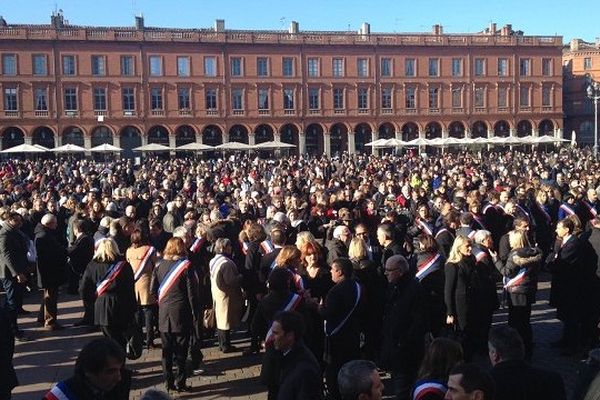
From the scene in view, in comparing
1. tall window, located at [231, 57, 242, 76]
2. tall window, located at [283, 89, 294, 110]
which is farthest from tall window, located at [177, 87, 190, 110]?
tall window, located at [283, 89, 294, 110]

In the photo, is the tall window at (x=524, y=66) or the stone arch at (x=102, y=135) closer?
the stone arch at (x=102, y=135)

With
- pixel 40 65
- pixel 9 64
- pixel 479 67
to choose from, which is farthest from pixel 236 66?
pixel 479 67

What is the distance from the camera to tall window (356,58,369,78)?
186ft

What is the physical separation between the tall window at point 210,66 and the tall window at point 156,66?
3786 mm

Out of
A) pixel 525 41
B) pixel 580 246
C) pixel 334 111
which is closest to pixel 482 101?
pixel 525 41

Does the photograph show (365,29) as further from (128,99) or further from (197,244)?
(197,244)

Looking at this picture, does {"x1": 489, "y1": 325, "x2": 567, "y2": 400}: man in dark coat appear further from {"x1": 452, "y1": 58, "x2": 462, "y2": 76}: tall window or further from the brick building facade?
{"x1": 452, "y1": 58, "x2": 462, "y2": 76}: tall window

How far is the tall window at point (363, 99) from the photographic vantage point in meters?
57.1

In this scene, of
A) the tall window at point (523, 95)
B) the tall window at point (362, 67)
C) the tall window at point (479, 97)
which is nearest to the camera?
the tall window at point (362, 67)

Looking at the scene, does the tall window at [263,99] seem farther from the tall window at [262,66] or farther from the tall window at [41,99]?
the tall window at [41,99]

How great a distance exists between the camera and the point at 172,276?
662cm

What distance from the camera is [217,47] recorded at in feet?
176

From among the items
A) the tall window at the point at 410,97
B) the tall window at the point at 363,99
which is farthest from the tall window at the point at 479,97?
the tall window at the point at 363,99

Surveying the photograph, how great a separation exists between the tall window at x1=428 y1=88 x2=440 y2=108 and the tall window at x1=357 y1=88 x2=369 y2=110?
6.10 meters
